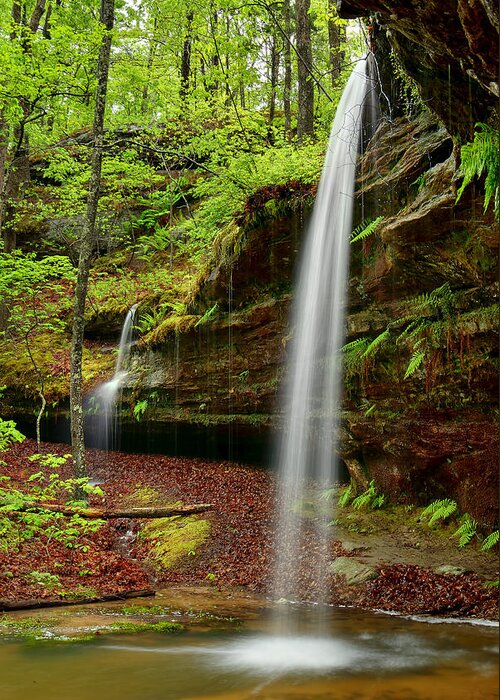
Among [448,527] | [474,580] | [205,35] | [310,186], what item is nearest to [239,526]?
[448,527]

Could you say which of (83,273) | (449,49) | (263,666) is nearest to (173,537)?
(83,273)

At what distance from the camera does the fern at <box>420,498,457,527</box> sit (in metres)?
8.69

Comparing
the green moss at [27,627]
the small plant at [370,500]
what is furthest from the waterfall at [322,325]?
the green moss at [27,627]

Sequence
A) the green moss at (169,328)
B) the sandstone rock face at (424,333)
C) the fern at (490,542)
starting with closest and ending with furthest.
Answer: the fern at (490,542) < the sandstone rock face at (424,333) < the green moss at (169,328)

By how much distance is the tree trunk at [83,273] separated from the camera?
36.0 feet

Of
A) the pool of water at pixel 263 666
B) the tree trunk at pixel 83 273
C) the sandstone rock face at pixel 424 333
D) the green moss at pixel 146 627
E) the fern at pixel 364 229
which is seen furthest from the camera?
the tree trunk at pixel 83 273

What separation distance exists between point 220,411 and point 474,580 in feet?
24.7

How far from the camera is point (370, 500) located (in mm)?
10055

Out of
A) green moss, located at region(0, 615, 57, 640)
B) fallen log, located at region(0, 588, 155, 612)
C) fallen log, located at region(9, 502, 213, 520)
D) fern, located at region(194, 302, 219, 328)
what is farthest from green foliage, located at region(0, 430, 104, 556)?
fern, located at region(194, 302, 219, 328)

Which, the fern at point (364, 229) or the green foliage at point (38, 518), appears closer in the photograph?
the green foliage at point (38, 518)

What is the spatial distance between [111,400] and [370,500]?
8272 mm

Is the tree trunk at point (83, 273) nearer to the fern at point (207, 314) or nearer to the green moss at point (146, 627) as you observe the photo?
the fern at point (207, 314)

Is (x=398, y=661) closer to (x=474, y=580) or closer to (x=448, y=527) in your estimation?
(x=474, y=580)

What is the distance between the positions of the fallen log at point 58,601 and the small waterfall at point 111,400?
860cm
